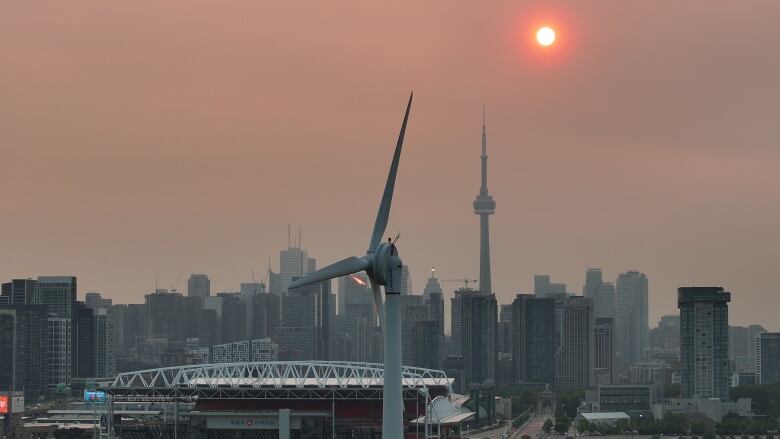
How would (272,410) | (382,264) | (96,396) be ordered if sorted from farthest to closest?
1. (96,396)
2. (272,410)
3. (382,264)

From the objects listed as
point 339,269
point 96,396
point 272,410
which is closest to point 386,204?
point 339,269

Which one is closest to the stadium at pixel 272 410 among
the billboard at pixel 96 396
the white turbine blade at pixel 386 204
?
the billboard at pixel 96 396

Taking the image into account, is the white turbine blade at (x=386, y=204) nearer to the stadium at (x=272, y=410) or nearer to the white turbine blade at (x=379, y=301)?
the white turbine blade at (x=379, y=301)

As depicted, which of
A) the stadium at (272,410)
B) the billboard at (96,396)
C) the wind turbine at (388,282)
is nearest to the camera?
the wind turbine at (388,282)

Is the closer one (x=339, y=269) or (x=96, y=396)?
(x=339, y=269)

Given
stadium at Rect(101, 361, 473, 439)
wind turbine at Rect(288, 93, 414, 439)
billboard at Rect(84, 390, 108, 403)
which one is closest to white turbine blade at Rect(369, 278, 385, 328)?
wind turbine at Rect(288, 93, 414, 439)

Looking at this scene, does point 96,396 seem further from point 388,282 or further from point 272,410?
point 388,282

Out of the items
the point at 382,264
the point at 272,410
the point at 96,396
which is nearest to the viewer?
the point at 382,264

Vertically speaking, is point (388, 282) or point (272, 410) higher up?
point (388, 282)
